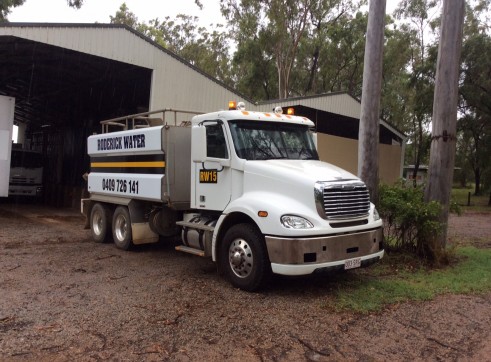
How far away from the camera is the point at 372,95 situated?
8531mm

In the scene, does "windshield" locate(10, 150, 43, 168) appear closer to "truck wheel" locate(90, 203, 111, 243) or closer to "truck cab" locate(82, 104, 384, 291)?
"truck wheel" locate(90, 203, 111, 243)

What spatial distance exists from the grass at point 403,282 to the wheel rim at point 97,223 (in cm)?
588

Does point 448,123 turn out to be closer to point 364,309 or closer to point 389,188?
point 389,188

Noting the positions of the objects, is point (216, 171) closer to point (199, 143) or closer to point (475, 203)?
point (199, 143)

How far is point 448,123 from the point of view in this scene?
8234mm

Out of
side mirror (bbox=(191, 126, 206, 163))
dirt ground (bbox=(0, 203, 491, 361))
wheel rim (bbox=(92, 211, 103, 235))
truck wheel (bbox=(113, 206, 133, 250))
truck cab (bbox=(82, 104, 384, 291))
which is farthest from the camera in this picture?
wheel rim (bbox=(92, 211, 103, 235))

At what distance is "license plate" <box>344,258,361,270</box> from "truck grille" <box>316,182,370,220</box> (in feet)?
1.92

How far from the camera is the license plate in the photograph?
234 inches

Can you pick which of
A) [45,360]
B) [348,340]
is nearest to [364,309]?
[348,340]

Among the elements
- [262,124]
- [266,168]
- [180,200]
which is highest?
[262,124]

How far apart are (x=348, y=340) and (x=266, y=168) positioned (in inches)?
102

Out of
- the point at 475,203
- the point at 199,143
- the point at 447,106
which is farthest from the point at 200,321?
the point at 475,203

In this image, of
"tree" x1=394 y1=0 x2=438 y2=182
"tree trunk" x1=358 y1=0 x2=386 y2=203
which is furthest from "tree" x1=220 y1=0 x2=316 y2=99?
"tree trunk" x1=358 y1=0 x2=386 y2=203

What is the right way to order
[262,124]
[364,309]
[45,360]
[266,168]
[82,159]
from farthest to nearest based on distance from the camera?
[82,159] → [262,124] → [266,168] → [364,309] → [45,360]
